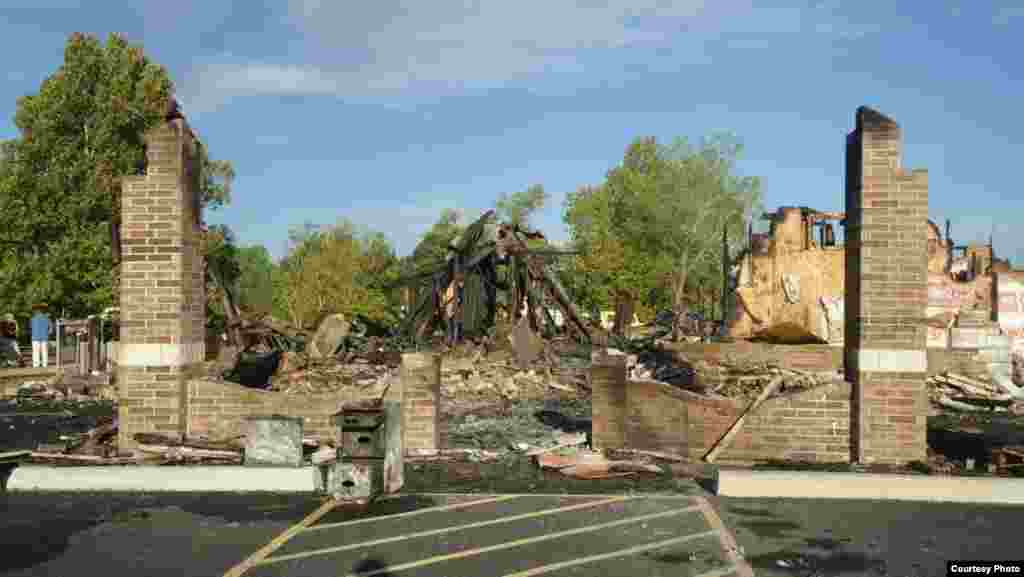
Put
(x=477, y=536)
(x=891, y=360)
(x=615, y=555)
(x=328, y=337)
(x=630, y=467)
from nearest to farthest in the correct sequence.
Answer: (x=615, y=555) < (x=477, y=536) < (x=630, y=467) < (x=891, y=360) < (x=328, y=337)

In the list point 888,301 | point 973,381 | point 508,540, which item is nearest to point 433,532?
point 508,540

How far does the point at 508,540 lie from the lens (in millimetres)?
7215

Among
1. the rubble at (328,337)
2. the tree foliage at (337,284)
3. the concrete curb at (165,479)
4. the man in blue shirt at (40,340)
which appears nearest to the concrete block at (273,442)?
the concrete curb at (165,479)

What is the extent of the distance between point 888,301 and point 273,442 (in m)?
7.65

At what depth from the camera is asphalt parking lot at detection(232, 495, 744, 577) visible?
254 inches

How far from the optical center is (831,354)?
768 inches

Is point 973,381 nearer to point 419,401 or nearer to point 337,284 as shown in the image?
point 419,401

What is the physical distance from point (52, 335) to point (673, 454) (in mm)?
29303

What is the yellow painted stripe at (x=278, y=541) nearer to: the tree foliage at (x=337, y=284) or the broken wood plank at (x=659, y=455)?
the broken wood plank at (x=659, y=455)

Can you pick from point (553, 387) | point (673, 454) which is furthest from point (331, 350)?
point (673, 454)

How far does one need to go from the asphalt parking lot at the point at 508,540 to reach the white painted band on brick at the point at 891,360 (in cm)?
326

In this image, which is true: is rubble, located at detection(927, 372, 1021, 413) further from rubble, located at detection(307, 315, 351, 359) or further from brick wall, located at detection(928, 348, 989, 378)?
rubble, located at detection(307, 315, 351, 359)

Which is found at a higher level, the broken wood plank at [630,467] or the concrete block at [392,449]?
the concrete block at [392,449]

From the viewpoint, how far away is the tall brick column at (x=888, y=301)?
10367 mm
